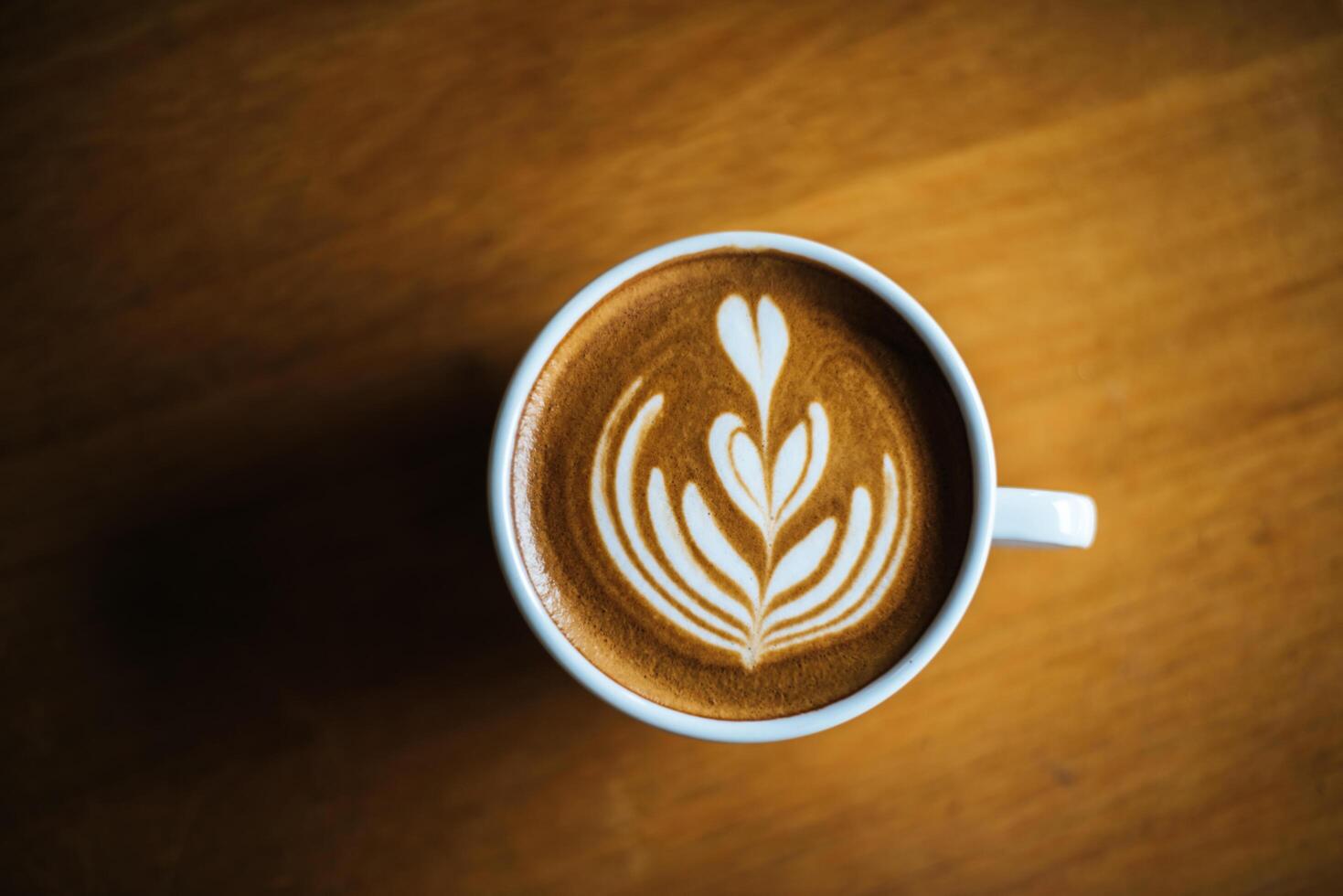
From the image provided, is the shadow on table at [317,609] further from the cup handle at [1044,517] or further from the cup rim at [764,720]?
the cup handle at [1044,517]

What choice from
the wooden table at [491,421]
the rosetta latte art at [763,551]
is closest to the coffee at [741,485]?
the rosetta latte art at [763,551]

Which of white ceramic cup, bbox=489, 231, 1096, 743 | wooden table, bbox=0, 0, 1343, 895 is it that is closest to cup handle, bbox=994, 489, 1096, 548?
white ceramic cup, bbox=489, 231, 1096, 743

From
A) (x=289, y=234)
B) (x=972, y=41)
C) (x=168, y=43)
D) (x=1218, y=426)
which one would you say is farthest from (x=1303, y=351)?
(x=168, y=43)

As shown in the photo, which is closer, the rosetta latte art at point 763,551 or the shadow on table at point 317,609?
the rosetta latte art at point 763,551

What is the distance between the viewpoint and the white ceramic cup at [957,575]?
34.1 inches

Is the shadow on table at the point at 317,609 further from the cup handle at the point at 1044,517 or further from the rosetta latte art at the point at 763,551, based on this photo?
the cup handle at the point at 1044,517

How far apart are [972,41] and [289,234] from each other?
2.89 feet

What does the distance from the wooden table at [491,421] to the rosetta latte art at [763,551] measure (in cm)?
21

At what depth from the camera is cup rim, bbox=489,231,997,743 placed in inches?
34.1

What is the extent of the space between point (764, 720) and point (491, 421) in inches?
18.6

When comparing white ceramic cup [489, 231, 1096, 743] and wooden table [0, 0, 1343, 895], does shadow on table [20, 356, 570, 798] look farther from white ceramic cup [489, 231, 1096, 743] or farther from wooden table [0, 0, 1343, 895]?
white ceramic cup [489, 231, 1096, 743]

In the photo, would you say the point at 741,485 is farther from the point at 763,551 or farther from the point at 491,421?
the point at 491,421

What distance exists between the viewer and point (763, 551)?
0.93 metres

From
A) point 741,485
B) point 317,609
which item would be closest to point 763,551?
point 741,485
